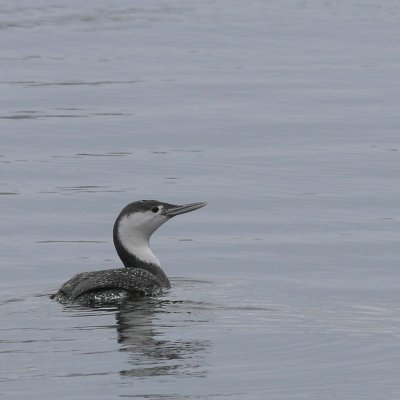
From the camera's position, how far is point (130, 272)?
38.4 ft

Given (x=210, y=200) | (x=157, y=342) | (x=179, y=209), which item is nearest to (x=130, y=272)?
(x=179, y=209)

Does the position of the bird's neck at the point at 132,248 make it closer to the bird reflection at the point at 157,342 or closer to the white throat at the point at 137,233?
the white throat at the point at 137,233

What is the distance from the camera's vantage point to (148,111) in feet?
64.8

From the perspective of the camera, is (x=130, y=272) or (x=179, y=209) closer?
(x=130, y=272)

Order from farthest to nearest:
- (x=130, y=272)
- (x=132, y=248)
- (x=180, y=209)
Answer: (x=180, y=209) → (x=132, y=248) → (x=130, y=272)

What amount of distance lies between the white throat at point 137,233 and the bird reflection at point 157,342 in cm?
134

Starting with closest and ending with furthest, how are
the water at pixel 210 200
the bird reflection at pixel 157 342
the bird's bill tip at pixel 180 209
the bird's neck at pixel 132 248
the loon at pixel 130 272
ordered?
the bird reflection at pixel 157 342
the water at pixel 210 200
the loon at pixel 130 272
the bird's neck at pixel 132 248
the bird's bill tip at pixel 180 209

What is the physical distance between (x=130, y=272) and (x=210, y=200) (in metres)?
3.51

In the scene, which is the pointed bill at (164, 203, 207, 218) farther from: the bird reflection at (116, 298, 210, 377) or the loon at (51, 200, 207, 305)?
the bird reflection at (116, 298, 210, 377)

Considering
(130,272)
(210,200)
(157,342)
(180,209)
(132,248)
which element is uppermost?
(210,200)

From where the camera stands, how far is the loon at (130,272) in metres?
11.2

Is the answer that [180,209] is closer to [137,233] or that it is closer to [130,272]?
[137,233]

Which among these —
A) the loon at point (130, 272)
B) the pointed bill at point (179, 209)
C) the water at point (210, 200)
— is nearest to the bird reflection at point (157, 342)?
the water at point (210, 200)

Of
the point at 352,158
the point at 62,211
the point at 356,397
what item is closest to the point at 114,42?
the point at 352,158
